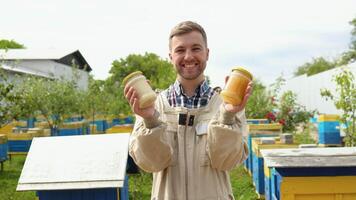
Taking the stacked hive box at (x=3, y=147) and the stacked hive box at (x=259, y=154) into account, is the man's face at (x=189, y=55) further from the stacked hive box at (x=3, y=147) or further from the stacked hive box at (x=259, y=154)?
the stacked hive box at (x=3, y=147)

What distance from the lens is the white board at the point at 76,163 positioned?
9.78ft

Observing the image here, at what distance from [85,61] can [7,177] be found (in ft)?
92.6

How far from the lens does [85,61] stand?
3562 cm

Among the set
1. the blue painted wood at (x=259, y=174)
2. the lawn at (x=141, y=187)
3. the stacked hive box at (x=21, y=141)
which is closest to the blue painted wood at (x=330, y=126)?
the lawn at (x=141, y=187)

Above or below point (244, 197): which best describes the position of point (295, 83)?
above

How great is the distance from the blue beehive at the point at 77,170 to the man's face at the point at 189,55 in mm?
1508

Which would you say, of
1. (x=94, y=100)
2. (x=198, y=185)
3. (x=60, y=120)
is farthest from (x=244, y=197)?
(x=94, y=100)

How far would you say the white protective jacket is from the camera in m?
1.54

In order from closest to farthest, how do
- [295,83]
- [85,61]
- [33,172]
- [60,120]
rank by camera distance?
[33,172] < [60,120] < [295,83] < [85,61]

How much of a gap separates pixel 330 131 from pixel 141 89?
8.58 metres

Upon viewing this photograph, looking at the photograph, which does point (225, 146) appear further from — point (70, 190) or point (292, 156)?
point (70, 190)

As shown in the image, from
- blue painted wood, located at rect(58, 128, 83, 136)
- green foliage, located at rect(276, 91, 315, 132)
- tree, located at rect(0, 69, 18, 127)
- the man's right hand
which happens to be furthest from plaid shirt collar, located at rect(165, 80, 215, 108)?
blue painted wood, located at rect(58, 128, 83, 136)

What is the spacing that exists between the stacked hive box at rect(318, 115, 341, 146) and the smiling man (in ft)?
26.9

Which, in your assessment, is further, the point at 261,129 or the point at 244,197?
the point at 261,129
